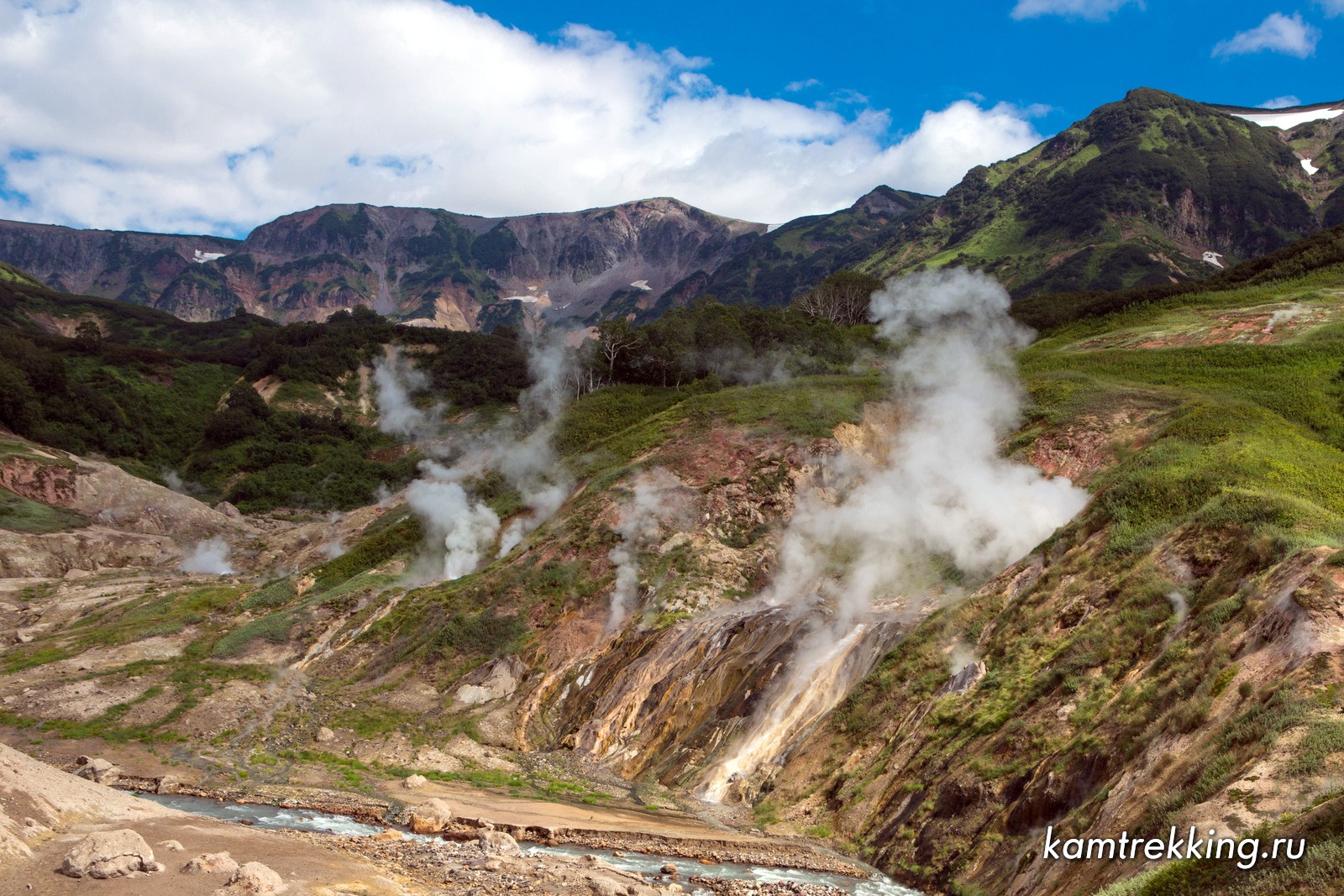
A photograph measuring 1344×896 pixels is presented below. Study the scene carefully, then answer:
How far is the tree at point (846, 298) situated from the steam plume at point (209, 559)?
5274 cm

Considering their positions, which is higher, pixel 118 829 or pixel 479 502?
pixel 479 502

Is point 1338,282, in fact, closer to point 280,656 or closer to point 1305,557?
point 1305,557

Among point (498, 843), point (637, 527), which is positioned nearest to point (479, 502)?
point (637, 527)

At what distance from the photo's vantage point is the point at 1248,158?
138000mm

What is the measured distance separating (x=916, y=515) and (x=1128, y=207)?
115 m

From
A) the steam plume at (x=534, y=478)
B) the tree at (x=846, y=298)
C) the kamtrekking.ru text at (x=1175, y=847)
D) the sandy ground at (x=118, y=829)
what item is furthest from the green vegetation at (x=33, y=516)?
the tree at (x=846, y=298)

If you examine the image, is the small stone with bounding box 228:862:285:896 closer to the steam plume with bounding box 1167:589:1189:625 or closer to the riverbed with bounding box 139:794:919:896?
the riverbed with bounding box 139:794:919:896

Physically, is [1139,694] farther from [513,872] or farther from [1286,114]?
[1286,114]

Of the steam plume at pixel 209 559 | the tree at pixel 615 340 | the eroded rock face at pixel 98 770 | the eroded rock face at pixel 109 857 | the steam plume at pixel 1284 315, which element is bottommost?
the eroded rock face at pixel 98 770

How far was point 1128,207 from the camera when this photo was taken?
125 meters

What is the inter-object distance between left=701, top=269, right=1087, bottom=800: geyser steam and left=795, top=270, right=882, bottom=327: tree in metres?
27.7

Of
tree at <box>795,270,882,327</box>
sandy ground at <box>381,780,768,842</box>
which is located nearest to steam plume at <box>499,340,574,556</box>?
sandy ground at <box>381,780,768,842</box>

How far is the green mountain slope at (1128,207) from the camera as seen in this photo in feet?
377

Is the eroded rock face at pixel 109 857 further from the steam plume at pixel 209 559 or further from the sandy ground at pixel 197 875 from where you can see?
the steam plume at pixel 209 559
